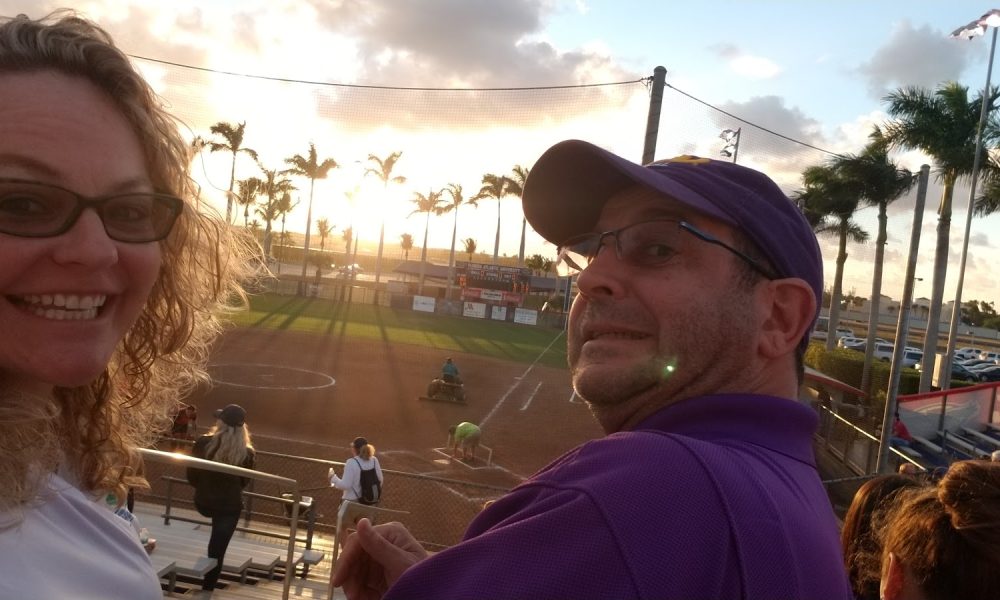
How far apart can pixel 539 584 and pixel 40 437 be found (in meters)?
0.99

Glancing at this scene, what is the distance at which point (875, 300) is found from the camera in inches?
1021

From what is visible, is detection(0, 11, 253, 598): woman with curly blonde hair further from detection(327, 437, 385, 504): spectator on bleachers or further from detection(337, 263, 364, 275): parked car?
detection(337, 263, 364, 275): parked car

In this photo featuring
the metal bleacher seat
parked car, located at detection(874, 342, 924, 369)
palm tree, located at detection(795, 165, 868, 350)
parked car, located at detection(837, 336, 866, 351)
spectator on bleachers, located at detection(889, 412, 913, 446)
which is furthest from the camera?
parked car, located at detection(837, 336, 866, 351)

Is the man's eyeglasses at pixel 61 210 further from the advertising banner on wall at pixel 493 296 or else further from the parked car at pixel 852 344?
the advertising banner on wall at pixel 493 296

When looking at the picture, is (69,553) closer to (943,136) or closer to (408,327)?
(943,136)

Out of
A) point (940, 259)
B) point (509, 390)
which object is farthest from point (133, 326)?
point (940, 259)

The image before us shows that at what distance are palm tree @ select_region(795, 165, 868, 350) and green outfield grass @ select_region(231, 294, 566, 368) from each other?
11.2 metres

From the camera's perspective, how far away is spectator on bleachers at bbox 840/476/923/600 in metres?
2.33

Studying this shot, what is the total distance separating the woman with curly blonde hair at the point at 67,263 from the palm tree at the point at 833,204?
84.3 feet

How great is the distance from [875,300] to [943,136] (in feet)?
22.8

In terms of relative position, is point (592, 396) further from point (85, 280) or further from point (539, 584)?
point (85, 280)

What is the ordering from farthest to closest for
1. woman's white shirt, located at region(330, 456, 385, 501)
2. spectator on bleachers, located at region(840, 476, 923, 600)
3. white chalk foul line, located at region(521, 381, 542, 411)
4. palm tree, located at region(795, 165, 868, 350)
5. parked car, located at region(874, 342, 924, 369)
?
parked car, located at region(874, 342, 924, 369) < palm tree, located at region(795, 165, 868, 350) < white chalk foul line, located at region(521, 381, 542, 411) < woman's white shirt, located at region(330, 456, 385, 501) < spectator on bleachers, located at region(840, 476, 923, 600)

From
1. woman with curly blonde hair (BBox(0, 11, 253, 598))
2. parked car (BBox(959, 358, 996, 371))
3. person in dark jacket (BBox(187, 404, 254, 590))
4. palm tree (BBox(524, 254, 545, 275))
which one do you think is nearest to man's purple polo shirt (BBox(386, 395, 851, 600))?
woman with curly blonde hair (BBox(0, 11, 253, 598))

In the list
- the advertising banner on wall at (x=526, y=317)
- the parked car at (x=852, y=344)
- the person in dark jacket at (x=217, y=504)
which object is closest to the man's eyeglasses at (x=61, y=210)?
the person in dark jacket at (x=217, y=504)
